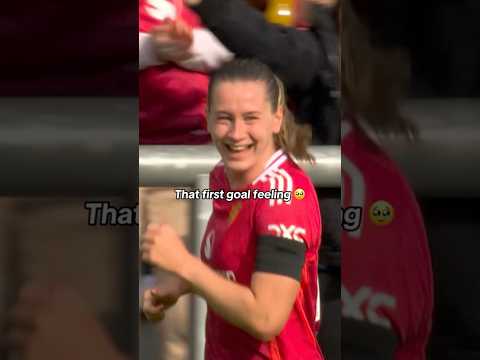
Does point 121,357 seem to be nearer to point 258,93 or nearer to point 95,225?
point 95,225

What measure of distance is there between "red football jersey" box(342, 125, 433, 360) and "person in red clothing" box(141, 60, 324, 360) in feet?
0.57

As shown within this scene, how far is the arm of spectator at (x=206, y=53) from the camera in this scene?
2.29 metres

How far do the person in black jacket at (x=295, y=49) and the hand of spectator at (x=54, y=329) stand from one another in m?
0.79

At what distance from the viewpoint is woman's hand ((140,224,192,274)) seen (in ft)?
7.60

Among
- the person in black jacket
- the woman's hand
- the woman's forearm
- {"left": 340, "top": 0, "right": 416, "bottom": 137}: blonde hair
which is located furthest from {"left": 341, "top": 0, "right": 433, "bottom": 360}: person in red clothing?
the woman's hand

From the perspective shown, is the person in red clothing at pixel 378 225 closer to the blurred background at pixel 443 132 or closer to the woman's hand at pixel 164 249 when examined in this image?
the blurred background at pixel 443 132

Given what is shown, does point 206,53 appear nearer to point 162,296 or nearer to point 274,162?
point 274,162

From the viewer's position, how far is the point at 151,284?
2334 millimetres

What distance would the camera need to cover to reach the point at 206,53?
2.30 meters

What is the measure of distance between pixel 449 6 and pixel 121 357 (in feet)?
4.23
